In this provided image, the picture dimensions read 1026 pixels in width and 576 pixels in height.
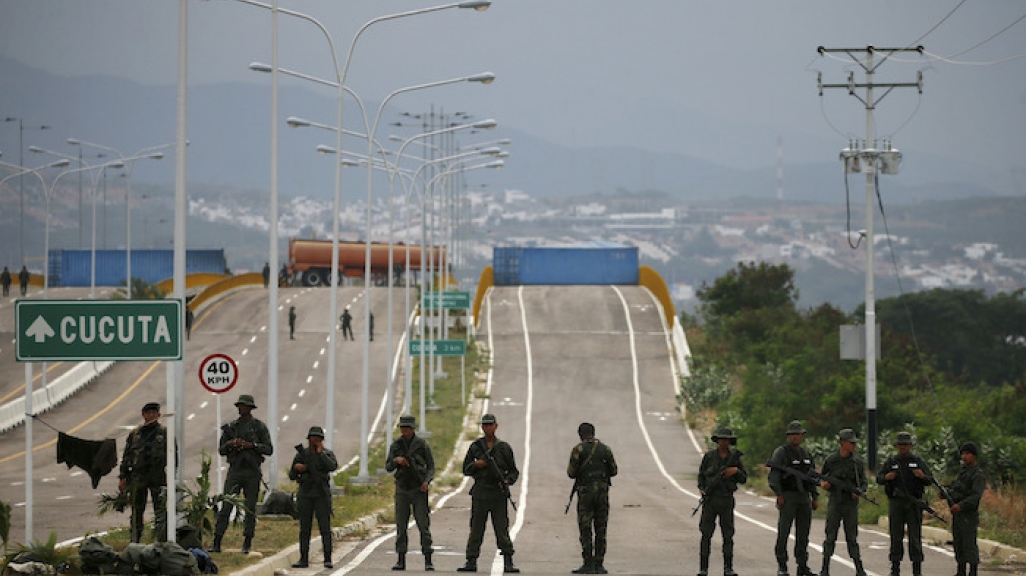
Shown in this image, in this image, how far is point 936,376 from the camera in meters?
57.6

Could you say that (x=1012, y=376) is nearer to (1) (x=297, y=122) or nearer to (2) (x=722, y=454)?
(1) (x=297, y=122)

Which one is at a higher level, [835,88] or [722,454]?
[835,88]

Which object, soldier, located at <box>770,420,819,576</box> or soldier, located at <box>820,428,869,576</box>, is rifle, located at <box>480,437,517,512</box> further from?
soldier, located at <box>820,428,869,576</box>

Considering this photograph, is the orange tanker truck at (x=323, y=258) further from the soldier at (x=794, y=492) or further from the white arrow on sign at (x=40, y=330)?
the white arrow on sign at (x=40, y=330)

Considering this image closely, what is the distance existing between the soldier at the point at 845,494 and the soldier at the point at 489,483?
3.69m

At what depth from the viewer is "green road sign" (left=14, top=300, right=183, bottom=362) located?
1598 cm

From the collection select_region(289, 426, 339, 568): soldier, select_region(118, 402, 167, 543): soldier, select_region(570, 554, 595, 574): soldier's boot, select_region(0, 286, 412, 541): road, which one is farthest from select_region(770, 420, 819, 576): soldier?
select_region(0, 286, 412, 541): road

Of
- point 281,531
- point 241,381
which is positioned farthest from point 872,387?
point 241,381

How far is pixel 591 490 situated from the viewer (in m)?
19.7

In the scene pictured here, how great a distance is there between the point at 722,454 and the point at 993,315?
118256 mm

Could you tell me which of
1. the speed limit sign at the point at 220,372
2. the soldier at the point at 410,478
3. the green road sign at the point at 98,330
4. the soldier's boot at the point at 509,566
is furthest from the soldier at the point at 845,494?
the speed limit sign at the point at 220,372

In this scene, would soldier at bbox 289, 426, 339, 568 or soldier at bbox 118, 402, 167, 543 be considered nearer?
soldier at bbox 118, 402, 167, 543

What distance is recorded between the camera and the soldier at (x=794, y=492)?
19.6 metres

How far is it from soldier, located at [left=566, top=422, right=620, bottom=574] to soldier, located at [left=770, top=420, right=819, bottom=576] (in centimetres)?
195
